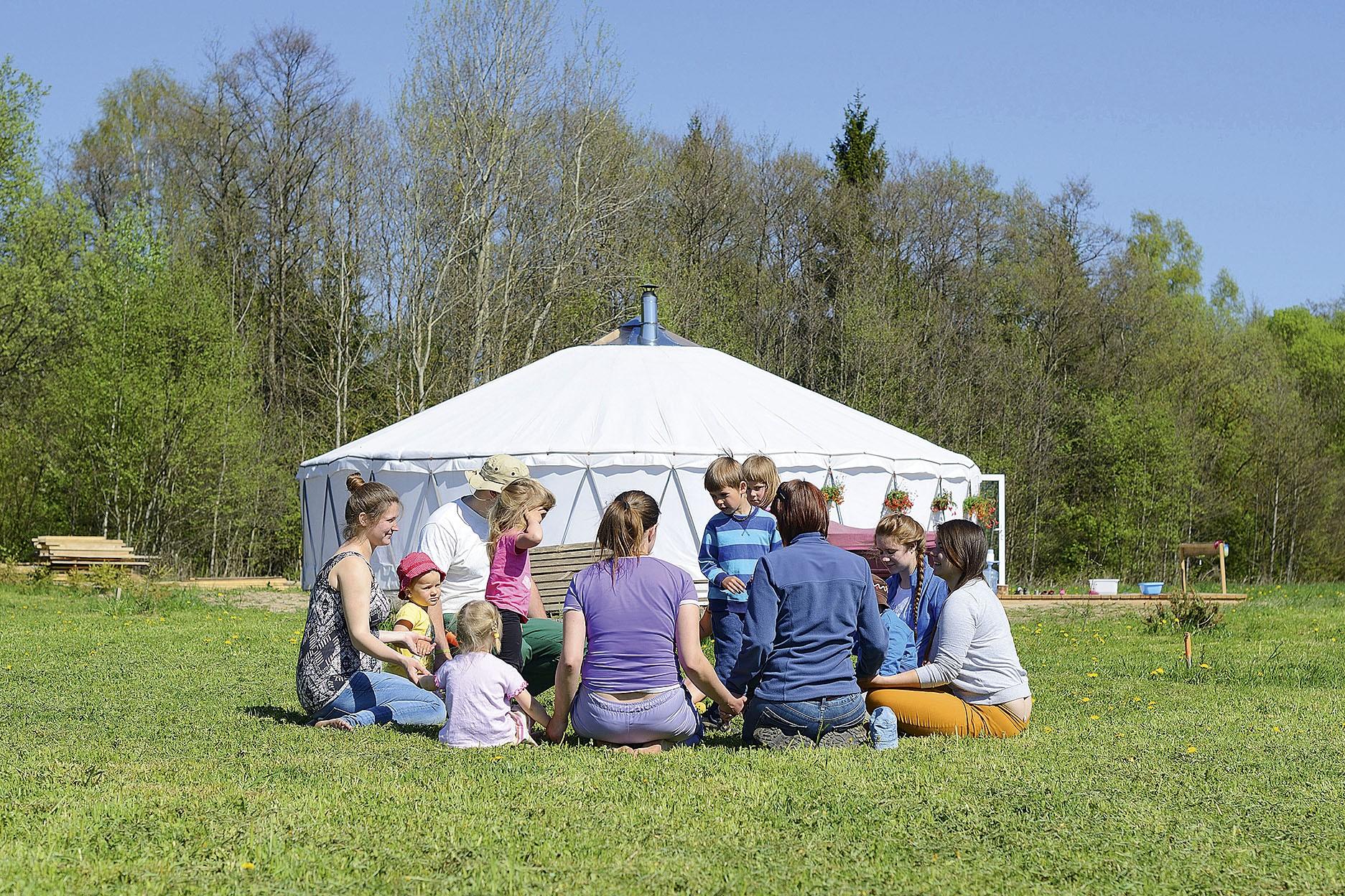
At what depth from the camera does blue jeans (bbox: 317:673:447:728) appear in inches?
245

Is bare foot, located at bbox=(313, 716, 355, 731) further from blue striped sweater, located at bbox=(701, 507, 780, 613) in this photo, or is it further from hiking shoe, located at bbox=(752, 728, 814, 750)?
hiking shoe, located at bbox=(752, 728, 814, 750)

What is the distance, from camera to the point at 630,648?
5406 millimetres

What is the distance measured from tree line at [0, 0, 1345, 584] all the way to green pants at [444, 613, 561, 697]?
61.0ft

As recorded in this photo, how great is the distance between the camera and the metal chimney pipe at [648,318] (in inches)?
805

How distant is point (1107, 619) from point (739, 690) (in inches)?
354

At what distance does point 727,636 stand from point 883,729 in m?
1.01

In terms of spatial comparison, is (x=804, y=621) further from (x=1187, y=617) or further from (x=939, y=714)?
(x=1187, y=617)

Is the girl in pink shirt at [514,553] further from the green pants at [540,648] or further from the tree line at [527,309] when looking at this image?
the tree line at [527,309]

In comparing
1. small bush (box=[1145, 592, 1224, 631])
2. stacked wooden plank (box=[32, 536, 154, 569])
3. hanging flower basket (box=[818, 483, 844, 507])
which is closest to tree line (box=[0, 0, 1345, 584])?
stacked wooden plank (box=[32, 536, 154, 569])

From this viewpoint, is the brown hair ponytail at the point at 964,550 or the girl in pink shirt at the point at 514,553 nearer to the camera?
the brown hair ponytail at the point at 964,550

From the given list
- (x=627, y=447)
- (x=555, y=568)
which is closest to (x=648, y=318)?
(x=627, y=447)

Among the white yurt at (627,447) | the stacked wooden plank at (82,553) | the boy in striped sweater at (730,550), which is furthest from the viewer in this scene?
the stacked wooden plank at (82,553)

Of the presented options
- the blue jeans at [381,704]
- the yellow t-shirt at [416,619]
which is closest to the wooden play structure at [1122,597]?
the yellow t-shirt at [416,619]

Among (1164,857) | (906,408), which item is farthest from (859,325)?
(1164,857)
